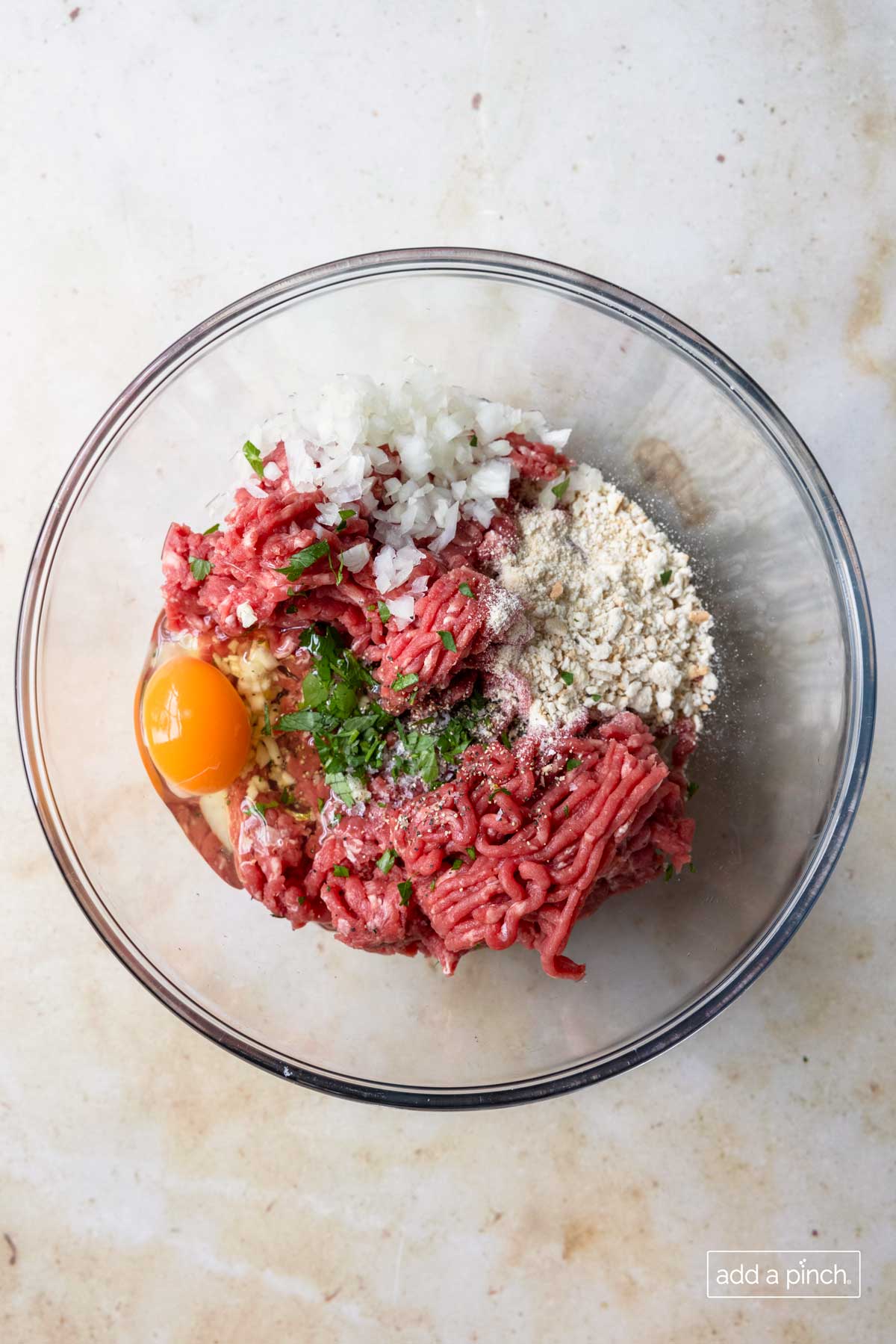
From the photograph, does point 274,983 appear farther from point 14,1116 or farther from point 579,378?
point 579,378

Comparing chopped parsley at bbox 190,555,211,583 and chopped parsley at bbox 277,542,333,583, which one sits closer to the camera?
chopped parsley at bbox 277,542,333,583

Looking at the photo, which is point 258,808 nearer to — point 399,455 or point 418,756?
point 418,756

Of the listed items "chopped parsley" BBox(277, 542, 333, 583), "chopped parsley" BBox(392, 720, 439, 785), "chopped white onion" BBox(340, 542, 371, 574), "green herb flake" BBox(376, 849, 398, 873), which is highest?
"chopped white onion" BBox(340, 542, 371, 574)


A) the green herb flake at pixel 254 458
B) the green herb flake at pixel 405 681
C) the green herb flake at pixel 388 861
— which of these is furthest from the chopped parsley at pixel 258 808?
the green herb flake at pixel 254 458

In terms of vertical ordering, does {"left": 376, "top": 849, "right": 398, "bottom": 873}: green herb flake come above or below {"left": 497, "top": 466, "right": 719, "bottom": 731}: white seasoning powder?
below

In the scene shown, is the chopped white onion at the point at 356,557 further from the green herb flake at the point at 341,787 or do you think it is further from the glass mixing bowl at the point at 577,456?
the glass mixing bowl at the point at 577,456

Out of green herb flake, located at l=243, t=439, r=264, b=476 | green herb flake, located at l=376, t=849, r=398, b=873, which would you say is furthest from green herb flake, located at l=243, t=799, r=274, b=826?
green herb flake, located at l=243, t=439, r=264, b=476

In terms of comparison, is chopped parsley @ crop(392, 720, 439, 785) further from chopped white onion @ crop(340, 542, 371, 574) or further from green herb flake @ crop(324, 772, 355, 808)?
chopped white onion @ crop(340, 542, 371, 574)
